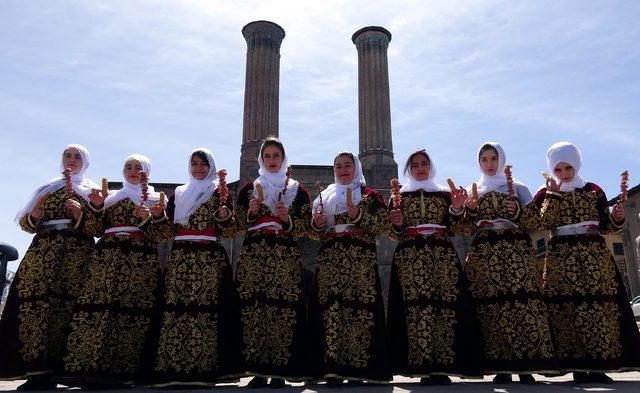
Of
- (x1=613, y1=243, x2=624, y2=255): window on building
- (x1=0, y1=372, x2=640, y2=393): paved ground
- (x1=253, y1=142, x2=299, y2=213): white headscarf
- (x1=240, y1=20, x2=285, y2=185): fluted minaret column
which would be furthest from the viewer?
(x1=613, y1=243, x2=624, y2=255): window on building

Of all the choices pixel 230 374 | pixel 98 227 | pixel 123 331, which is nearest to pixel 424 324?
pixel 230 374

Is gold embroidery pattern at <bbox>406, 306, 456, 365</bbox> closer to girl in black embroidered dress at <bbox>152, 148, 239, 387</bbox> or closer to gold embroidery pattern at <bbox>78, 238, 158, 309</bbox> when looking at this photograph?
girl in black embroidered dress at <bbox>152, 148, 239, 387</bbox>

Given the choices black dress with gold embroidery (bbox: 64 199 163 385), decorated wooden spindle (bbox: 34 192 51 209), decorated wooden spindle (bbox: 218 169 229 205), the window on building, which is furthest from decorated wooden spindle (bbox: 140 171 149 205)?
the window on building

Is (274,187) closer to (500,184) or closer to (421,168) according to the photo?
(421,168)

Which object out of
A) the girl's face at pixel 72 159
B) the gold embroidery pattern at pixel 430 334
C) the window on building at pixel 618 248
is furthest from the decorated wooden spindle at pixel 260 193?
the window on building at pixel 618 248

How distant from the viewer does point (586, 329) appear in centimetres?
460

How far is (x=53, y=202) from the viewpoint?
4.84 metres

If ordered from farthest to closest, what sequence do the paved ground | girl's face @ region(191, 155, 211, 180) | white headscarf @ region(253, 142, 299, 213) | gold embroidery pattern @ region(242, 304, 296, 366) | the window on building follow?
1. the window on building
2. girl's face @ region(191, 155, 211, 180)
3. white headscarf @ region(253, 142, 299, 213)
4. gold embroidery pattern @ region(242, 304, 296, 366)
5. the paved ground

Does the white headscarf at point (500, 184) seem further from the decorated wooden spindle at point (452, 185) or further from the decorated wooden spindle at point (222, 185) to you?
the decorated wooden spindle at point (222, 185)

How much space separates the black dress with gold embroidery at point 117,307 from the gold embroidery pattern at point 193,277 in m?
0.30

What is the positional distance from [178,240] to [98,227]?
0.81 meters

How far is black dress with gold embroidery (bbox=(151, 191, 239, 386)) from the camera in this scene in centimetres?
426

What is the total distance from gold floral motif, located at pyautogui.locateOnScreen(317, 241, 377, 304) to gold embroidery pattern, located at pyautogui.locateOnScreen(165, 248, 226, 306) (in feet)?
3.16

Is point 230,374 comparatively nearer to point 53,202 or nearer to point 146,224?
point 146,224
